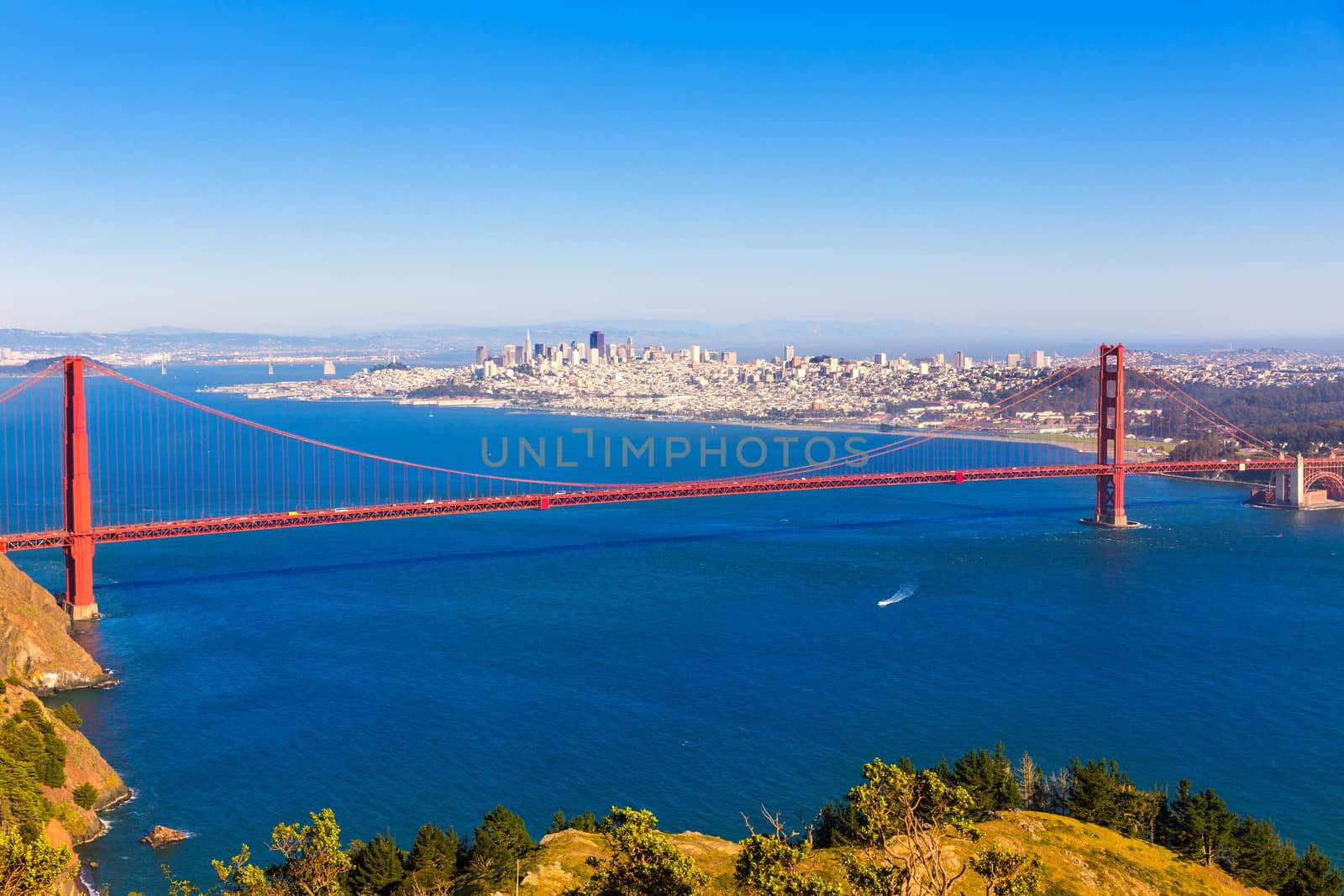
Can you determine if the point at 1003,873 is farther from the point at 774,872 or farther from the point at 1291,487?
the point at 1291,487

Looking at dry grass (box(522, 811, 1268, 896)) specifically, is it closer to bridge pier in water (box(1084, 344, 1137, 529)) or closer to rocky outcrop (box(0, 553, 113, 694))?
rocky outcrop (box(0, 553, 113, 694))

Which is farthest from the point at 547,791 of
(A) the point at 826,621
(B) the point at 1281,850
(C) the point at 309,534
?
(C) the point at 309,534

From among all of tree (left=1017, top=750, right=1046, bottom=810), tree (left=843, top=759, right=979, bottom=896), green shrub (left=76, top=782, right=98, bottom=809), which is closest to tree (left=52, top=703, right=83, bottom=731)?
green shrub (left=76, top=782, right=98, bottom=809)

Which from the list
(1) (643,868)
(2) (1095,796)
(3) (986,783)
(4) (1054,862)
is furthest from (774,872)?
(2) (1095,796)

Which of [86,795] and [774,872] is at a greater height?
[774,872]

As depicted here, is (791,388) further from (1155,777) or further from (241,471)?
(1155,777)
